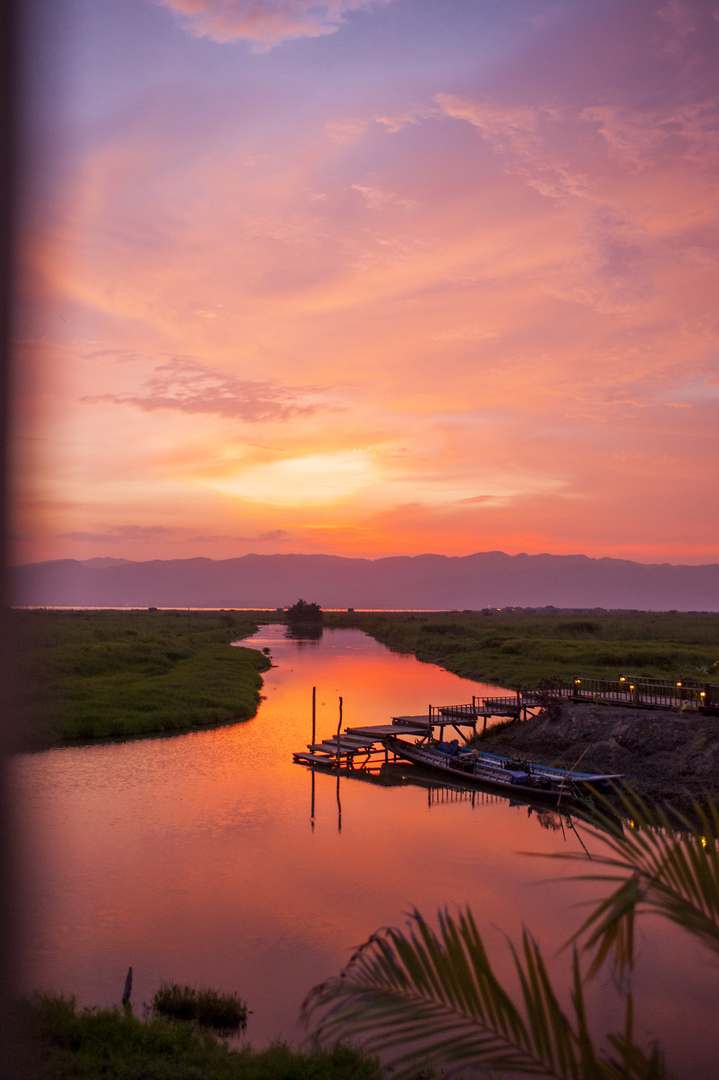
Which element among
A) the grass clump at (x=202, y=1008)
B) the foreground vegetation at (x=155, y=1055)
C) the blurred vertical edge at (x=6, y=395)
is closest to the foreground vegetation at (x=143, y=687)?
the grass clump at (x=202, y=1008)

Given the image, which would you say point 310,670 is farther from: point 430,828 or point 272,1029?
point 272,1029

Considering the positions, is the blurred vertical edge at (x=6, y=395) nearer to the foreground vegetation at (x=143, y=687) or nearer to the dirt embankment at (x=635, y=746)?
the foreground vegetation at (x=143, y=687)

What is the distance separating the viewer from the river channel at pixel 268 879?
11141mm

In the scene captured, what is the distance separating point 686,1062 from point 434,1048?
904cm

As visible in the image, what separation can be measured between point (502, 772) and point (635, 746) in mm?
5464

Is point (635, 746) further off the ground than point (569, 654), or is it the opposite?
point (569, 654)

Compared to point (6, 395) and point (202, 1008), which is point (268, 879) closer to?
point (202, 1008)

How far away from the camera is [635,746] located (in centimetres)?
2709

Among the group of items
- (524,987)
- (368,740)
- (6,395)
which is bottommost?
(368,740)

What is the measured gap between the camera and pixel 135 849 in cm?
1747

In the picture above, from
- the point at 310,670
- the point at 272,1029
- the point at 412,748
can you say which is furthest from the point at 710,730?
the point at 310,670

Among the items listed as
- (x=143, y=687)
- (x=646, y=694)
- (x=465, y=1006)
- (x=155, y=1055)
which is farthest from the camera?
(x=143, y=687)

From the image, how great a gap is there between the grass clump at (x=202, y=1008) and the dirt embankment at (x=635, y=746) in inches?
603

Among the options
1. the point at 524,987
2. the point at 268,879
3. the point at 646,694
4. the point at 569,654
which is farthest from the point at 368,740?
the point at 569,654
